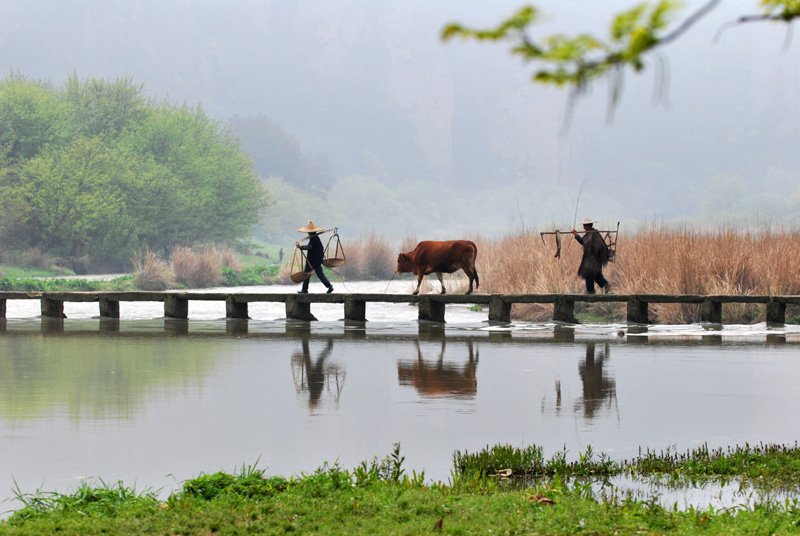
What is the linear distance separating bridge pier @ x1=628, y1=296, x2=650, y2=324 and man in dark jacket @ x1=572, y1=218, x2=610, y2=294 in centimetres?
A: 112

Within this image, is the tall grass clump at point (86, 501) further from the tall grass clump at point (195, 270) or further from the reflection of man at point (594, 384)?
the tall grass clump at point (195, 270)

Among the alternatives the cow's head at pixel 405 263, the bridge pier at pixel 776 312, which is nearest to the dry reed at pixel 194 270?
the cow's head at pixel 405 263

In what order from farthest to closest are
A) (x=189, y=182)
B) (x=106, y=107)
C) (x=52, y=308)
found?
(x=106, y=107) → (x=189, y=182) → (x=52, y=308)

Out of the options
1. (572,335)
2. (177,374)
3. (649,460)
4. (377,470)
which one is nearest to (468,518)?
(377,470)

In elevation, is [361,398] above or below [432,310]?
below

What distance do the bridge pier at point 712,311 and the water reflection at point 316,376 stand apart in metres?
7.90

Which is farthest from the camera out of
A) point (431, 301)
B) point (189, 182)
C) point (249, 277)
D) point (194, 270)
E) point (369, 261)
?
point (189, 182)

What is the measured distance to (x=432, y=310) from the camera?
21562mm

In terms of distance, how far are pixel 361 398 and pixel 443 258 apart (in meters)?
11.9

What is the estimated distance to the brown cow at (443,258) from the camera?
2234 cm

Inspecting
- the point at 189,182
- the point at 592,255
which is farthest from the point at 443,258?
the point at 189,182

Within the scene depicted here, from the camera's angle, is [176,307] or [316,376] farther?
[176,307]

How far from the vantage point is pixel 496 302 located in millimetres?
21078

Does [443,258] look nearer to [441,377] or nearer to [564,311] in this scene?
[564,311]
